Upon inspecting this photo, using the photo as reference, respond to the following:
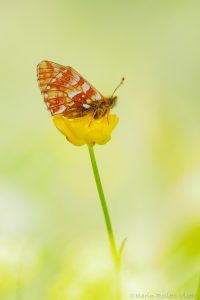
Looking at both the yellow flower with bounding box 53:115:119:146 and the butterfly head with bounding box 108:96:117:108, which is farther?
the butterfly head with bounding box 108:96:117:108

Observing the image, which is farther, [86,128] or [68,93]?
[68,93]

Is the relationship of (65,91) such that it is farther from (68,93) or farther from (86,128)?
(86,128)

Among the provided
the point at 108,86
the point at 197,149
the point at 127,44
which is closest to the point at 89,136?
the point at 197,149

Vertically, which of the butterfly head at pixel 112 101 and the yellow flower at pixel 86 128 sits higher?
the butterfly head at pixel 112 101

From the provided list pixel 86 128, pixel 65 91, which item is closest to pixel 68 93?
pixel 65 91
